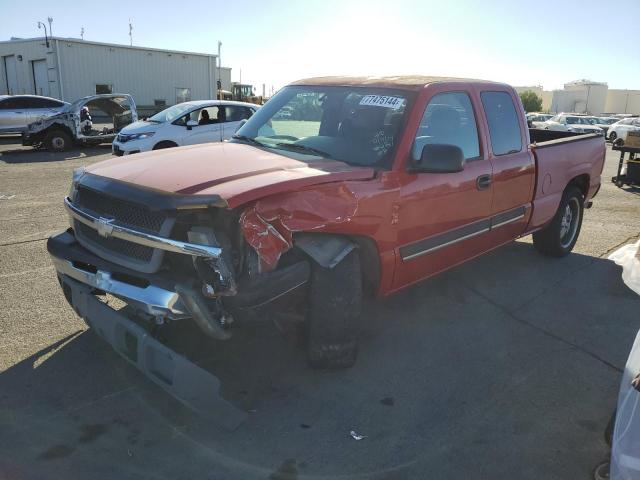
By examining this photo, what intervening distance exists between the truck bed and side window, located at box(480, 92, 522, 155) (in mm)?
369

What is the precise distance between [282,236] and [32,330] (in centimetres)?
230

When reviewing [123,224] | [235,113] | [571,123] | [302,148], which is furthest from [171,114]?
[571,123]

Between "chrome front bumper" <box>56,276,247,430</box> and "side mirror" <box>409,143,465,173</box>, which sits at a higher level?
"side mirror" <box>409,143,465,173</box>

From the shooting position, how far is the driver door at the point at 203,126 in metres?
12.0

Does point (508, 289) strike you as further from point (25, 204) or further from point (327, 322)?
point (25, 204)

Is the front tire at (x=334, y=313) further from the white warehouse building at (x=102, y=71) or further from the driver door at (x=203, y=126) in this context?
the white warehouse building at (x=102, y=71)

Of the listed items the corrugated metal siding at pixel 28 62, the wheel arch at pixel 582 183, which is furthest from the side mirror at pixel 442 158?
the corrugated metal siding at pixel 28 62

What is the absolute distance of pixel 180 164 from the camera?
3387mm

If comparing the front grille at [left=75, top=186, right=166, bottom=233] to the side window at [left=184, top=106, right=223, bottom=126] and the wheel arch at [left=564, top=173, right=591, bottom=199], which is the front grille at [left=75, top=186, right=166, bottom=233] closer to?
the wheel arch at [left=564, top=173, right=591, bottom=199]

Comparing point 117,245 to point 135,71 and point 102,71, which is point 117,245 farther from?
point 135,71

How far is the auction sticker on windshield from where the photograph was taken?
→ 3873 mm

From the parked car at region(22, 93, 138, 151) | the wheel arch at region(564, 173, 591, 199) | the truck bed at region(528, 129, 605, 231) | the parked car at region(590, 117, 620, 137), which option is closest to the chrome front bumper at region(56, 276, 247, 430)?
the truck bed at region(528, 129, 605, 231)

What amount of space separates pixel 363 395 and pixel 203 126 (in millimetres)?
10170

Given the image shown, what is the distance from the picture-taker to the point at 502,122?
190 inches
